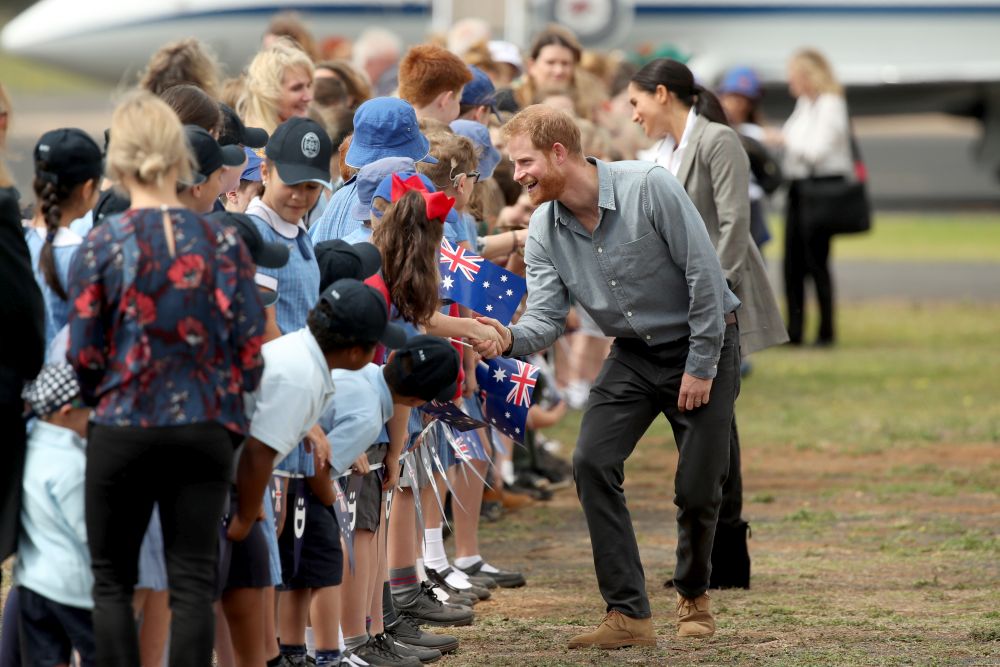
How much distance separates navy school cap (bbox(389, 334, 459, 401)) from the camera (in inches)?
179

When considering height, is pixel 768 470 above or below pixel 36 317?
below

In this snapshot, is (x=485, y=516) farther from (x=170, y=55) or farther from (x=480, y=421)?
(x=170, y=55)

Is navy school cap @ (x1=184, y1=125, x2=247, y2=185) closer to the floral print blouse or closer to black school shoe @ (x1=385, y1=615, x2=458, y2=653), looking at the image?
the floral print blouse

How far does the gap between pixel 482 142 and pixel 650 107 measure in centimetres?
70

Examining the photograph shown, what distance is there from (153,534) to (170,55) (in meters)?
3.57

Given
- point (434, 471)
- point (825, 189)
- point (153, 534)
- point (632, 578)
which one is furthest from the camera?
point (825, 189)

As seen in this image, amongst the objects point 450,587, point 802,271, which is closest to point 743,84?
point 802,271

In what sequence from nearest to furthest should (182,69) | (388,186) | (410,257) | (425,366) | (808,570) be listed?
(425,366)
(410,257)
(388,186)
(808,570)
(182,69)

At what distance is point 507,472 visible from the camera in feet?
26.7

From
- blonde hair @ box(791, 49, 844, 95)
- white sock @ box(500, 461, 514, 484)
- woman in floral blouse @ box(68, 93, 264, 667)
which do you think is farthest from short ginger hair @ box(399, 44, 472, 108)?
blonde hair @ box(791, 49, 844, 95)

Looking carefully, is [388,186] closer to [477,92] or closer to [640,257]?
[640,257]

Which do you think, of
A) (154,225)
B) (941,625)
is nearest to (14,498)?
(154,225)

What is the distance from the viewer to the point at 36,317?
12.5 ft

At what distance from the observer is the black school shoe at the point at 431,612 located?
5.71 meters
